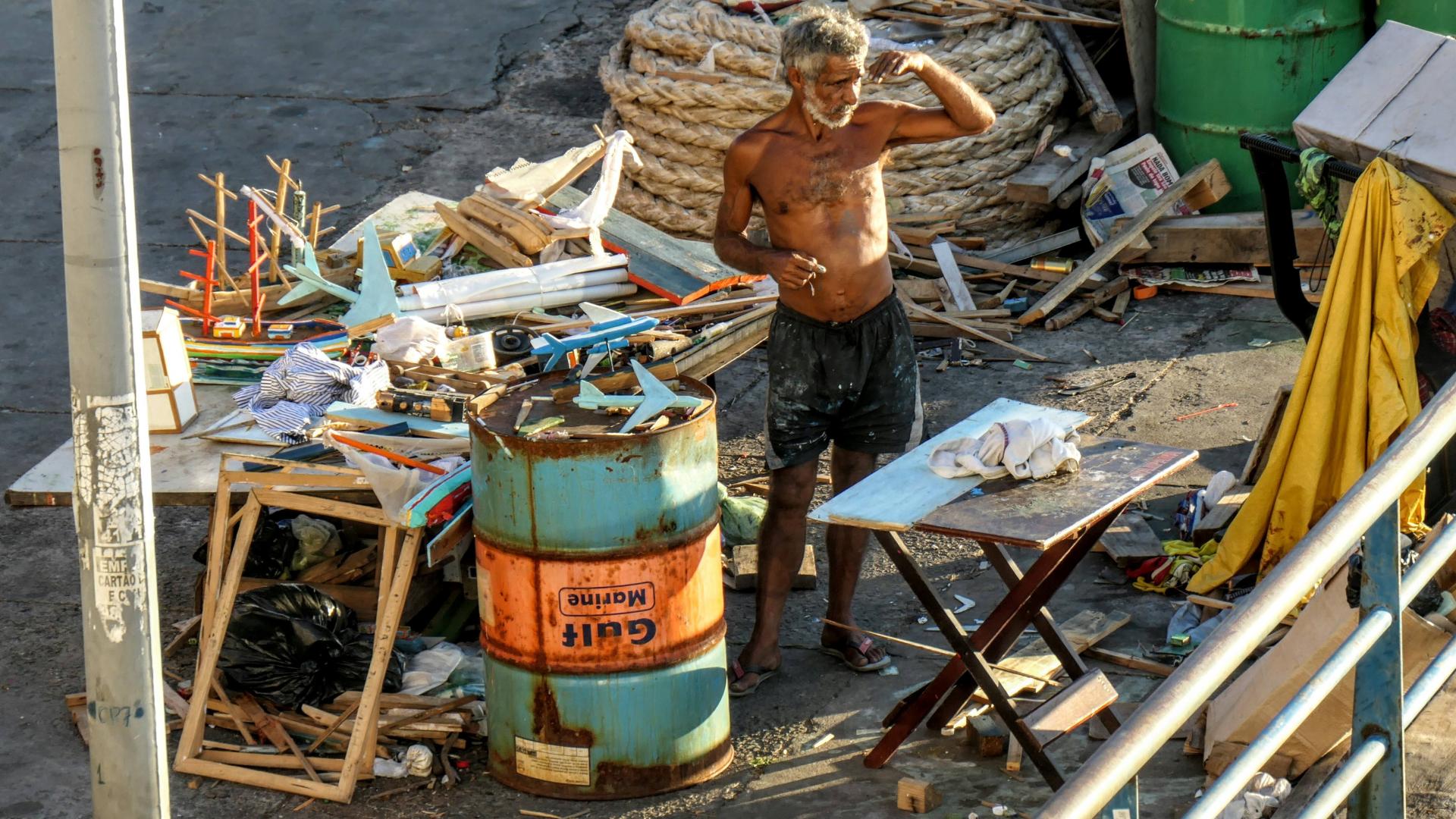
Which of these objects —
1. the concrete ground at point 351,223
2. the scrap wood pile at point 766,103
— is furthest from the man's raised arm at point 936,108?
the scrap wood pile at point 766,103

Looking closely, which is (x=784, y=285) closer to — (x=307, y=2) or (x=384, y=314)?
(x=384, y=314)

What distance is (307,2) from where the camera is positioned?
533 inches

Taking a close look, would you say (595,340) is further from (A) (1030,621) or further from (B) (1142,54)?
(B) (1142,54)

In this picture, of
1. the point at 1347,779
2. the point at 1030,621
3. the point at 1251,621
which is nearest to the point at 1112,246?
the point at 1030,621

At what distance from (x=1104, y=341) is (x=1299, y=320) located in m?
1.96

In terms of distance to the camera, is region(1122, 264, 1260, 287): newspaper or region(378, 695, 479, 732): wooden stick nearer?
region(378, 695, 479, 732): wooden stick

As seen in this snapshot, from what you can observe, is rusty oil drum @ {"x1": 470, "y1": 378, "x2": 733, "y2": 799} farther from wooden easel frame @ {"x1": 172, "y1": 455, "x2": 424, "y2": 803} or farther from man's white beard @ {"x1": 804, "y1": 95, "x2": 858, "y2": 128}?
man's white beard @ {"x1": 804, "y1": 95, "x2": 858, "y2": 128}

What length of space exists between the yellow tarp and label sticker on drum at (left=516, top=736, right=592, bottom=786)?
234 centimetres

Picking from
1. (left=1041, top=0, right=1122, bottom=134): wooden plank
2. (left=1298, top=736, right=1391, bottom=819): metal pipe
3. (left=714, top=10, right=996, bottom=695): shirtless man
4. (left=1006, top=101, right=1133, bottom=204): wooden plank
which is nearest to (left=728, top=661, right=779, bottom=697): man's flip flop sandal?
(left=714, top=10, right=996, bottom=695): shirtless man

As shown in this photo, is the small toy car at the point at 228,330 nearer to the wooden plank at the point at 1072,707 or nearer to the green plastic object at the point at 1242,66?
the wooden plank at the point at 1072,707

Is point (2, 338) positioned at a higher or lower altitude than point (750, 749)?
higher

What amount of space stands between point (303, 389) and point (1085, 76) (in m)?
5.50

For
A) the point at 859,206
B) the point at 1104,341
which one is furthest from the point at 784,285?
the point at 1104,341

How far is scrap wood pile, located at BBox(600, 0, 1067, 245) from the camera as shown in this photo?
29.3 ft
